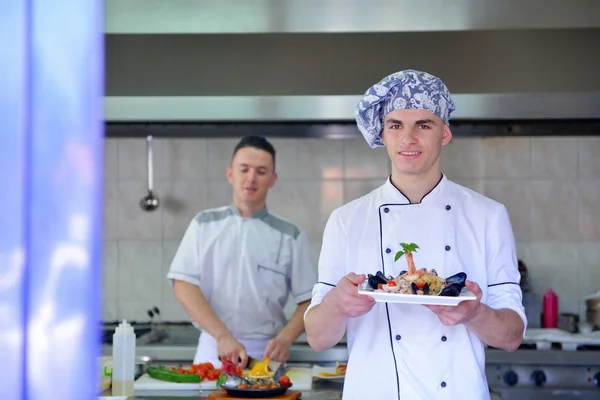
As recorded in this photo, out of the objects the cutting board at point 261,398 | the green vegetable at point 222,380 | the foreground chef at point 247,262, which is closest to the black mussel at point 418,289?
the cutting board at point 261,398

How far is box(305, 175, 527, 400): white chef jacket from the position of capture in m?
2.32

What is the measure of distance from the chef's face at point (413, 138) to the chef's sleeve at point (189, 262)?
1771 millimetres

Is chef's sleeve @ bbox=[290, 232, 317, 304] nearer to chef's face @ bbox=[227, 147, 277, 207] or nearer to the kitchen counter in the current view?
chef's face @ bbox=[227, 147, 277, 207]

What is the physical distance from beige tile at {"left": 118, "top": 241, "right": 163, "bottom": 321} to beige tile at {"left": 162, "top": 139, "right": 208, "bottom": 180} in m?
0.42

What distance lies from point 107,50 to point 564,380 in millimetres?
2602

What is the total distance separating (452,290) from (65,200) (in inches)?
49.5

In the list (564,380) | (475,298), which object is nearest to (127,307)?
(564,380)

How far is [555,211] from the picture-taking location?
4.95 m

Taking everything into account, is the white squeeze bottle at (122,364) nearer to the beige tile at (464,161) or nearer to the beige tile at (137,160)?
A: the beige tile at (137,160)

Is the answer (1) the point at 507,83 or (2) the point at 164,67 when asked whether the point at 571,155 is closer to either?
(1) the point at 507,83

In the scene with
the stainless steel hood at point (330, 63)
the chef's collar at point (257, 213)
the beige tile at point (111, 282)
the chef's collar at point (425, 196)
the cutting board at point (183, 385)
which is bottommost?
the cutting board at point (183, 385)

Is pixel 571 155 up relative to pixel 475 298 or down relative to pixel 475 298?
up

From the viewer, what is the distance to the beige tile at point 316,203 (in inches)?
193

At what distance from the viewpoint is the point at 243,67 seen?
11.7ft
